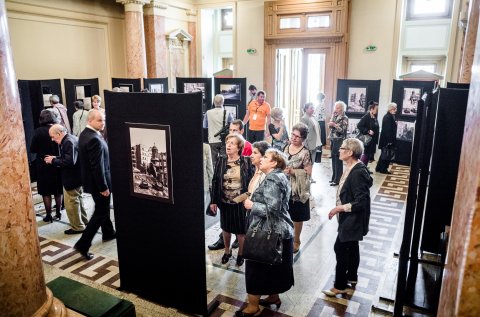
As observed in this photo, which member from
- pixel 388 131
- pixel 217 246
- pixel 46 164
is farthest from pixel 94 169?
pixel 388 131

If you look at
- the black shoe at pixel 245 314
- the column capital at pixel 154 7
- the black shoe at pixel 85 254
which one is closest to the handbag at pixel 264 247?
the black shoe at pixel 245 314

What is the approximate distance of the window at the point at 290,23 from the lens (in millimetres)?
12105

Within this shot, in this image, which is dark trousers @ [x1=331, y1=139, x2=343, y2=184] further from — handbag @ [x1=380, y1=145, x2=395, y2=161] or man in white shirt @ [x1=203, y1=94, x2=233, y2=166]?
man in white shirt @ [x1=203, y1=94, x2=233, y2=166]

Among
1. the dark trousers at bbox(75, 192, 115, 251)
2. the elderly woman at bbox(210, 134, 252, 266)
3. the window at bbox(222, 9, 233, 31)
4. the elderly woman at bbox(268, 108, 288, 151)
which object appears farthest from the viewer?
the window at bbox(222, 9, 233, 31)

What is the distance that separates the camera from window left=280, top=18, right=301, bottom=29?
1210cm

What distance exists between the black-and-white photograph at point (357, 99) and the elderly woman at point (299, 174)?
6.04 m

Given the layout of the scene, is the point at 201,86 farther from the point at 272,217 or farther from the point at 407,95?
the point at 272,217

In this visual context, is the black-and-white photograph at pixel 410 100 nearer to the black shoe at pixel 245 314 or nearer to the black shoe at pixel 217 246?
the black shoe at pixel 217 246

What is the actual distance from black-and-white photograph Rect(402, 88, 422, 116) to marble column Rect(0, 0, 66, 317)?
9.16m

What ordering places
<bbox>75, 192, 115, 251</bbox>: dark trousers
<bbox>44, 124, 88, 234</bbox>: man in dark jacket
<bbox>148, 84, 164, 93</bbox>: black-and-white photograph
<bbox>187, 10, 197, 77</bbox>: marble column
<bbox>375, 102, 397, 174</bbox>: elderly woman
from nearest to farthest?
<bbox>75, 192, 115, 251</bbox>: dark trousers, <bbox>44, 124, 88, 234</bbox>: man in dark jacket, <bbox>375, 102, 397, 174</bbox>: elderly woman, <bbox>148, 84, 164, 93</bbox>: black-and-white photograph, <bbox>187, 10, 197, 77</bbox>: marble column

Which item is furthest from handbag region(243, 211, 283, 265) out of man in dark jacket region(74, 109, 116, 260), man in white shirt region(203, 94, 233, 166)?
man in white shirt region(203, 94, 233, 166)

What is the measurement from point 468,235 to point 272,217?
226 cm

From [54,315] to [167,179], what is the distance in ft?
4.89

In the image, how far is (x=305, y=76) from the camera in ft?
41.2
